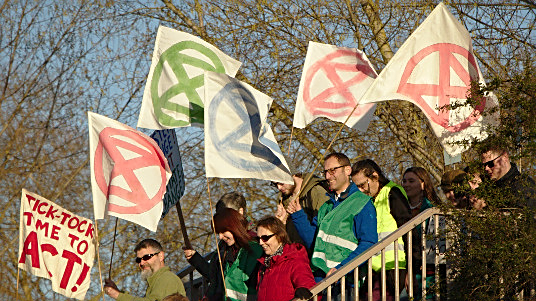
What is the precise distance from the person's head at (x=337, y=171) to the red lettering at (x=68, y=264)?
9.64 feet

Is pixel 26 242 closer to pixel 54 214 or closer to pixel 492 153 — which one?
pixel 54 214

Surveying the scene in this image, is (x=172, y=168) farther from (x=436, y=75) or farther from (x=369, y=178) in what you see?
(x=436, y=75)

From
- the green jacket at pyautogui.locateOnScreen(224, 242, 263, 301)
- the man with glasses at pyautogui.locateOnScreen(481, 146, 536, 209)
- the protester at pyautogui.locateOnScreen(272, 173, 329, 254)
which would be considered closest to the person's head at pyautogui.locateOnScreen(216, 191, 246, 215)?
the protester at pyautogui.locateOnScreen(272, 173, 329, 254)

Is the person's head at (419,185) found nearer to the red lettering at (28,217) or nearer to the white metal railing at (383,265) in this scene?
the white metal railing at (383,265)

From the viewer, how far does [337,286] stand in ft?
24.8

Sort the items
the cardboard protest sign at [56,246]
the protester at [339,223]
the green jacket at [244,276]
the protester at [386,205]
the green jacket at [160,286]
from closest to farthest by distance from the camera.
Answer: the protester at [339,223] < the protester at [386,205] < the green jacket at [160,286] < the green jacket at [244,276] < the cardboard protest sign at [56,246]

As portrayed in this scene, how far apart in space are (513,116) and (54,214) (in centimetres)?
459

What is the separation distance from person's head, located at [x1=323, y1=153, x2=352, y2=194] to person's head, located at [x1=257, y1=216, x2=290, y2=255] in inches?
24.0

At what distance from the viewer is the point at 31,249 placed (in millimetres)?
9227

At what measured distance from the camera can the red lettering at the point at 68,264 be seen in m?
9.04

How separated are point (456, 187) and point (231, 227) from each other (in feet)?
5.82

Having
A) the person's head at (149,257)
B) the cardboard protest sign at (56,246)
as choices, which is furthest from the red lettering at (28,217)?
the person's head at (149,257)

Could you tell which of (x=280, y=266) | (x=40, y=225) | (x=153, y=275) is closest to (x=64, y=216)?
(x=40, y=225)

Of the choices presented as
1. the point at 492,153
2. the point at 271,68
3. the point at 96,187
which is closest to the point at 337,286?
the point at 492,153
